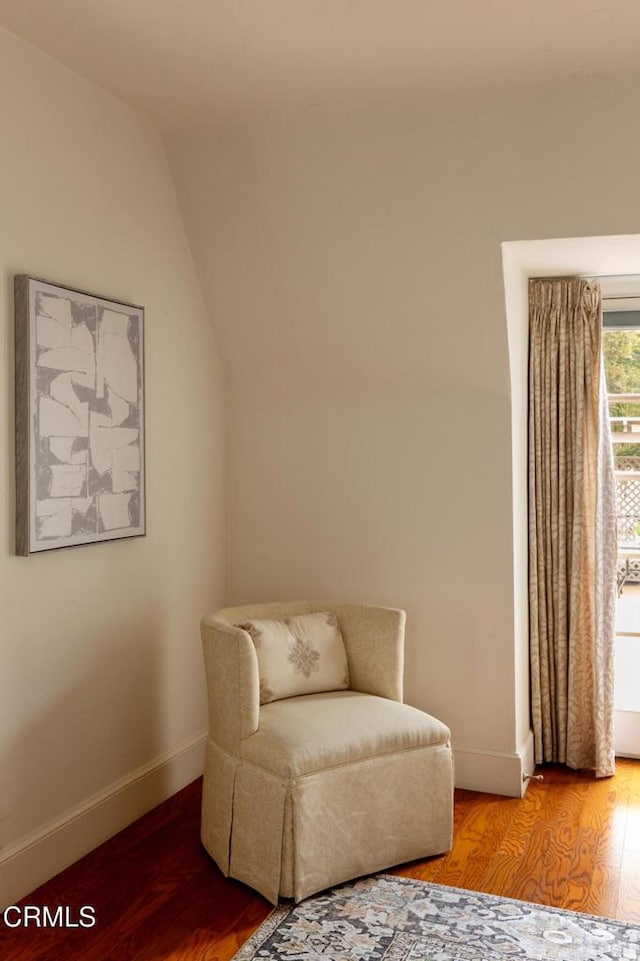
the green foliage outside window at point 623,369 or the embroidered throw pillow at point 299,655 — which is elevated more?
the green foliage outside window at point 623,369

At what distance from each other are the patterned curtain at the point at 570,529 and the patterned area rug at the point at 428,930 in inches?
48.5

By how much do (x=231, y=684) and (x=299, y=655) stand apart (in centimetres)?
34

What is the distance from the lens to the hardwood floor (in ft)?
8.19

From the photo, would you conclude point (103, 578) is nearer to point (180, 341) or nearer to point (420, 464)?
point (180, 341)

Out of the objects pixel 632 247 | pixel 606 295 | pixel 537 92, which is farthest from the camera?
pixel 606 295

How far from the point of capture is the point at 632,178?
288 centimetres

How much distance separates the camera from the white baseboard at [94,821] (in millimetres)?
2689

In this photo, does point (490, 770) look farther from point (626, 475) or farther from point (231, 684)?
point (626, 475)

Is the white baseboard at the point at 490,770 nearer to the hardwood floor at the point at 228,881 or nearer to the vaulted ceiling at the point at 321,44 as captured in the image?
the hardwood floor at the point at 228,881

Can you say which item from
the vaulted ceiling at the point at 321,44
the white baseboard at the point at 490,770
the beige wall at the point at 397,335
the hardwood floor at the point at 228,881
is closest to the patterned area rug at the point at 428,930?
the hardwood floor at the point at 228,881

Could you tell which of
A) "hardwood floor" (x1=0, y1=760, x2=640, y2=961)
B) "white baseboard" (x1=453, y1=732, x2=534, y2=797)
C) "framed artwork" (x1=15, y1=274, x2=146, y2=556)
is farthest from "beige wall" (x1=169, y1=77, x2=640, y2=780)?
"framed artwork" (x1=15, y1=274, x2=146, y2=556)

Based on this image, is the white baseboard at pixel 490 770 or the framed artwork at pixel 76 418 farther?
the white baseboard at pixel 490 770

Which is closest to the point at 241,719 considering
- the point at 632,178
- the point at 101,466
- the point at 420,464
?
the point at 101,466

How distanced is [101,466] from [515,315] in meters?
1.70
